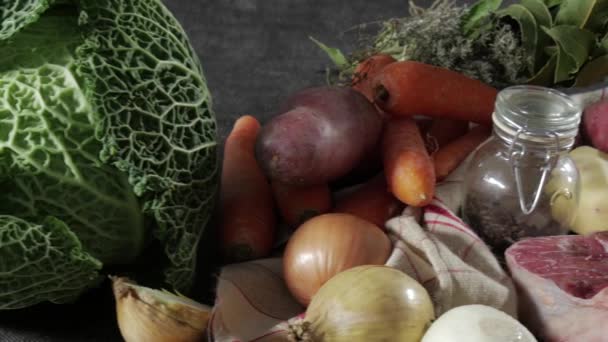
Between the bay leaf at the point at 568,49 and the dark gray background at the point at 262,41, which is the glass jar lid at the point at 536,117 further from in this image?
the dark gray background at the point at 262,41

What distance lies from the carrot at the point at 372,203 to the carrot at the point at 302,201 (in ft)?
0.12

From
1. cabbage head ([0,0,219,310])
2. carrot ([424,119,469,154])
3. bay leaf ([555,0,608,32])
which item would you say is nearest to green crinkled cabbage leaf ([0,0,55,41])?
cabbage head ([0,0,219,310])

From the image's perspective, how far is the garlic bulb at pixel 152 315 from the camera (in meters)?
0.86

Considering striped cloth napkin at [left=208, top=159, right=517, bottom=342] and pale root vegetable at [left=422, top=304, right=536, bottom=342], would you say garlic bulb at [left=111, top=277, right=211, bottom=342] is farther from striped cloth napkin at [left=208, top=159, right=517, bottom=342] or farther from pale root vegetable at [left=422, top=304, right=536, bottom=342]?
pale root vegetable at [left=422, top=304, right=536, bottom=342]

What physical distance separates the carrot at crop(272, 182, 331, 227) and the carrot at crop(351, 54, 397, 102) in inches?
10.2

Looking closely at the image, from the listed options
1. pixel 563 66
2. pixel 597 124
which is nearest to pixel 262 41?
pixel 563 66

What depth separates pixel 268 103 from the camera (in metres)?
1.71

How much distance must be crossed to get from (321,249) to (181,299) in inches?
7.9

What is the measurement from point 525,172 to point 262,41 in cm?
111

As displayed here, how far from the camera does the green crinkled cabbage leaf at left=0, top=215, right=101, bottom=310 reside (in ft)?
2.82

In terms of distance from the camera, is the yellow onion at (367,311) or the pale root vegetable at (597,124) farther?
the pale root vegetable at (597,124)

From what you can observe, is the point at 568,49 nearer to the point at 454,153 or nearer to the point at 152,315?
the point at 454,153

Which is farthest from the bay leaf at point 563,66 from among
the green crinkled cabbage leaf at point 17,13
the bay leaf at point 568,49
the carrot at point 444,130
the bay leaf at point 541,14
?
the green crinkled cabbage leaf at point 17,13

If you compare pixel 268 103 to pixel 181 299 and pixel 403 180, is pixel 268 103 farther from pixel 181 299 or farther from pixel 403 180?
pixel 181 299
